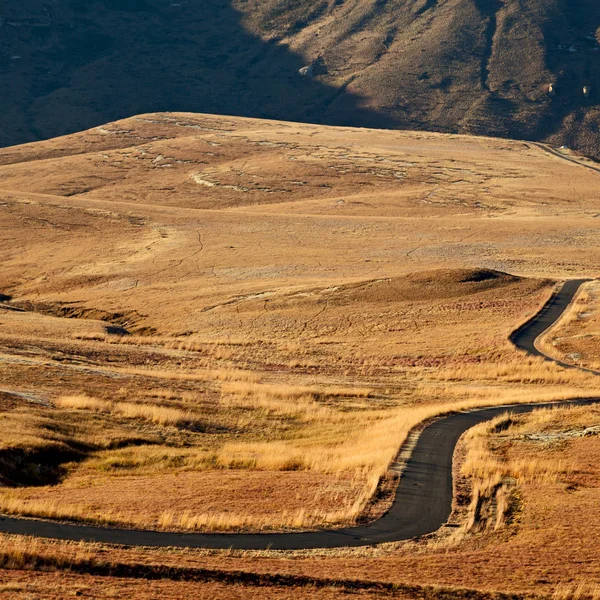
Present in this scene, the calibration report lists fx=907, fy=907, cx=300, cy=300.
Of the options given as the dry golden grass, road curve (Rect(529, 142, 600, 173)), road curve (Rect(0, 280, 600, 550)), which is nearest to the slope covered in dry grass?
the dry golden grass

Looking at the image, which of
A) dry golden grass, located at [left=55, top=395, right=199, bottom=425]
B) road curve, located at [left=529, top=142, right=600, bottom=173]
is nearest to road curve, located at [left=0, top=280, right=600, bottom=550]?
dry golden grass, located at [left=55, top=395, right=199, bottom=425]

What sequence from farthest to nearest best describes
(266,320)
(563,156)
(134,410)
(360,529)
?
(563,156)
(266,320)
(134,410)
(360,529)

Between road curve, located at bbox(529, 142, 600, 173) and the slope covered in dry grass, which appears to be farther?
road curve, located at bbox(529, 142, 600, 173)

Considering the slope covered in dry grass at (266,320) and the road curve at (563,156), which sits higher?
the road curve at (563,156)

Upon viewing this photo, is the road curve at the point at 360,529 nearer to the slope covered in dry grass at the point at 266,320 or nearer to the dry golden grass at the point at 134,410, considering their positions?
the slope covered in dry grass at the point at 266,320

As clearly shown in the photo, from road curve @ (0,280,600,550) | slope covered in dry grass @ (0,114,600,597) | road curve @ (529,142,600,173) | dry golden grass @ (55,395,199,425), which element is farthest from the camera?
road curve @ (529,142,600,173)

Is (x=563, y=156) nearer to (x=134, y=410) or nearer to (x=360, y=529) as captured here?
(x=134, y=410)

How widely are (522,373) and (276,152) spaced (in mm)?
93169

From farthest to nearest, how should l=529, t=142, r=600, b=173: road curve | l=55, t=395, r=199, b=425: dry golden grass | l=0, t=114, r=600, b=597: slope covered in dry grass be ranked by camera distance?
l=529, t=142, r=600, b=173: road curve → l=55, t=395, r=199, b=425: dry golden grass → l=0, t=114, r=600, b=597: slope covered in dry grass

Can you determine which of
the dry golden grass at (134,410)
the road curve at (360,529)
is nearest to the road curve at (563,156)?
the dry golden grass at (134,410)

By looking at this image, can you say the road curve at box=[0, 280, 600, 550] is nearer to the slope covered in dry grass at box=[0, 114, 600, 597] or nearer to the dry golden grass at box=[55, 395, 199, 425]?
the slope covered in dry grass at box=[0, 114, 600, 597]

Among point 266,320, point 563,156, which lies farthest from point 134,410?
point 563,156

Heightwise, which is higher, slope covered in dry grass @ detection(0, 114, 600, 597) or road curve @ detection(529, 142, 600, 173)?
road curve @ detection(529, 142, 600, 173)

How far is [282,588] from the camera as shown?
15.1 m
